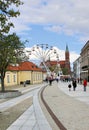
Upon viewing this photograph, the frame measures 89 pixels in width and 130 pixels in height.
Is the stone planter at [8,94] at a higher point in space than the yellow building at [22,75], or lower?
lower

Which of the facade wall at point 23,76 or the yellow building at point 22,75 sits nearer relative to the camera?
the yellow building at point 22,75

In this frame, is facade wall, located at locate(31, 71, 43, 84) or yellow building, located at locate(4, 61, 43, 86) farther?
facade wall, located at locate(31, 71, 43, 84)

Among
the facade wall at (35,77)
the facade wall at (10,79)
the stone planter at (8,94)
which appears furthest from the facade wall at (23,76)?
the stone planter at (8,94)

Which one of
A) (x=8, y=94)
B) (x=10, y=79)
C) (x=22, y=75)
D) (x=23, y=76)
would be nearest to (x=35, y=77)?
(x=23, y=76)

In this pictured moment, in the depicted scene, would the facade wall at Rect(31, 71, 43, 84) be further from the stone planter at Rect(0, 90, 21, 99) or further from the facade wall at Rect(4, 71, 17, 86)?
the stone planter at Rect(0, 90, 21, 99)

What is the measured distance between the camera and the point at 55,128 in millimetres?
13891

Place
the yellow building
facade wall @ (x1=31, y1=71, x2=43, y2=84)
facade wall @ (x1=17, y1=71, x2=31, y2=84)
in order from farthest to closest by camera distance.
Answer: facade wall @ (x1=31, y1=71, x2=43, y2=84) → facade wall @ (x1=17, y1=71, x2=31, y2=84) → the yellow building

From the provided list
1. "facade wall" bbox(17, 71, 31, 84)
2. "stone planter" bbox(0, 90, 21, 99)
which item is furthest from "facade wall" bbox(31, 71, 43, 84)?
"stone planter" bbox(0, 90, 21, 99)

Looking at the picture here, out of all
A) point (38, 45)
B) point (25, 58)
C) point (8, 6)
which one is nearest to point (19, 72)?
point (38, 45)

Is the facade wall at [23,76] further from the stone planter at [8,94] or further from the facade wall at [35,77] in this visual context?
the stone planter at [8,94]

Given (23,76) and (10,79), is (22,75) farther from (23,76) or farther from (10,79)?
(10,79)

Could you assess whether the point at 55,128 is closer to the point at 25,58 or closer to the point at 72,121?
the point at 72,121

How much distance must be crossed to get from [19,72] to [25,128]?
80.6 meters

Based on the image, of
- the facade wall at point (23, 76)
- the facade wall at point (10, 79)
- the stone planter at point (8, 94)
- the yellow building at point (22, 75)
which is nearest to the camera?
the stone planter at point (8, 94)
